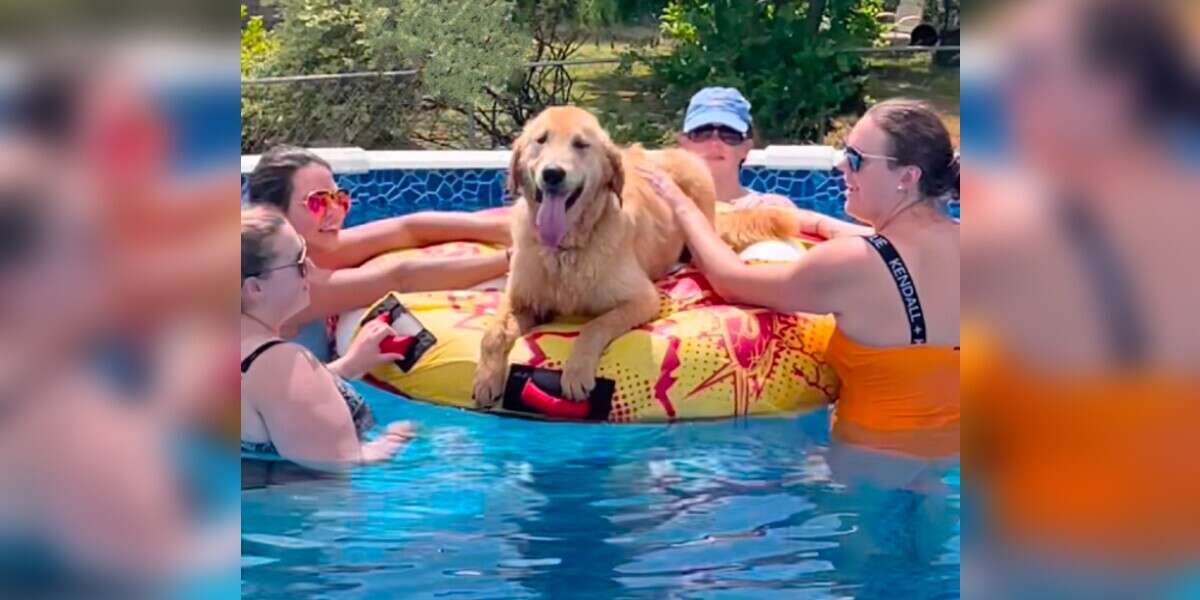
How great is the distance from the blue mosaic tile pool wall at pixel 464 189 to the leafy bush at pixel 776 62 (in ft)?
20.2

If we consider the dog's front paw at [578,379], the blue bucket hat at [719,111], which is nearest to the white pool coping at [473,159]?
the blue bucket hat at [719,111]

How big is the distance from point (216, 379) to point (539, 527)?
330 centimetres

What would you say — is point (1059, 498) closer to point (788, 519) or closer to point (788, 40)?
point (788, 519)

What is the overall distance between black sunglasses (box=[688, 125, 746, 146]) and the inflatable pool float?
1.07 meters

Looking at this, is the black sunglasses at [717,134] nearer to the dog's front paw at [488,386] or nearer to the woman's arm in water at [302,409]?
the dog's front paw at [488,386]

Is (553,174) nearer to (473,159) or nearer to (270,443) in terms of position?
(270,443)

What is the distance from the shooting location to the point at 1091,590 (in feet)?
3.89

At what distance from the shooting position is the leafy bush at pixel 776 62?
1576 cm

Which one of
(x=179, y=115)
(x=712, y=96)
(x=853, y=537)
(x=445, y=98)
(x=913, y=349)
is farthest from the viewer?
(x=445, y=98)

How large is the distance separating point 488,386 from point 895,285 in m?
1.79

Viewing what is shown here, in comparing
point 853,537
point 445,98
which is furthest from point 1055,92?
point 445,98

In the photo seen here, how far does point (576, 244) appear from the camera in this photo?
5.84 m

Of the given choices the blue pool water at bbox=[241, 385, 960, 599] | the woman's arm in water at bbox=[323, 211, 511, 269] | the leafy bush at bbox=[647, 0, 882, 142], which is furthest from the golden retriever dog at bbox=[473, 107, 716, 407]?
the leafy bush at bbox=[647, 0, 882, 142]

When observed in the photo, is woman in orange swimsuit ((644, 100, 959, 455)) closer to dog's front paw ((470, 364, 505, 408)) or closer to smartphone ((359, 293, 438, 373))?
dog's front paw ((470, 364, 505, 408))
